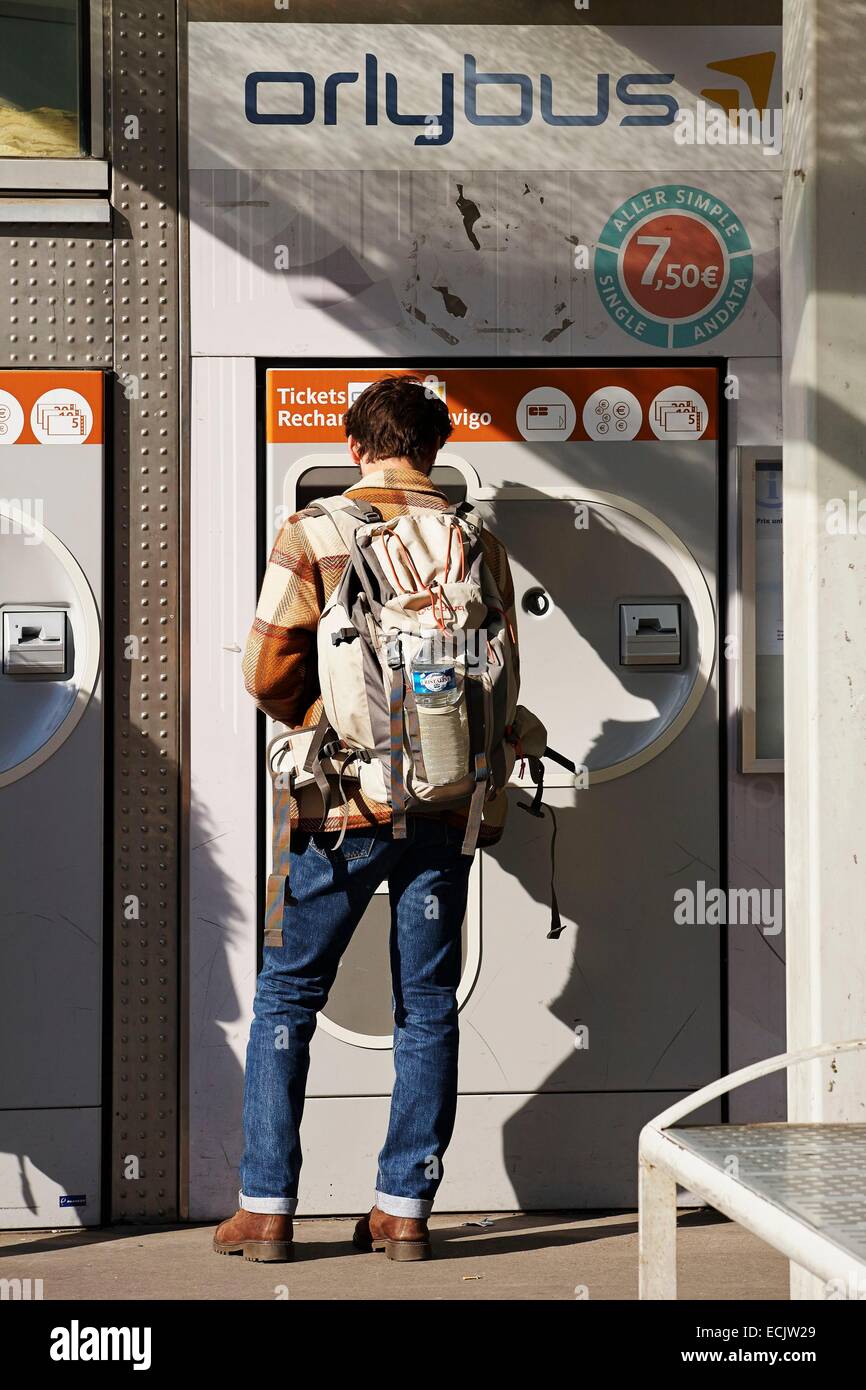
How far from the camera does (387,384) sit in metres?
3.22

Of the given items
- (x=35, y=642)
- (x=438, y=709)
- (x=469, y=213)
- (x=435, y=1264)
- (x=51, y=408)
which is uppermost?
(x=469, y=213)

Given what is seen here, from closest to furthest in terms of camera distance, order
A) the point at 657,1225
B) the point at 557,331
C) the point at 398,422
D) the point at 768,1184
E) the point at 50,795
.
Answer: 1. the point at 768,1184
2. the point at 657,1225
3. the point at 398,422
4. the point at 50,795
5. the point at 557,331

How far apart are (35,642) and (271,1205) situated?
1.44m

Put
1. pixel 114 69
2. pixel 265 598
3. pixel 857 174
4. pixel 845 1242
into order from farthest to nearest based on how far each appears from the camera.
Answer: pixel 114 69, pixel 265 598, pixel 857 174, pixel 845 1242

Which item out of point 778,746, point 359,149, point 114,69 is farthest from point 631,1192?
point 114,69

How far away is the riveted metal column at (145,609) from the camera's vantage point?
11.8 ft

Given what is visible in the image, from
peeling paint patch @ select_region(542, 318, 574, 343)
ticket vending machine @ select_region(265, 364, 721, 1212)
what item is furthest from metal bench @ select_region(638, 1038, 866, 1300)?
peeling paint patch @ select_region(542, 318, 574, 343)

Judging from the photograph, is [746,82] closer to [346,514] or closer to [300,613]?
[346,514]

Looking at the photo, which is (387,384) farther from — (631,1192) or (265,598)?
(631,1192)

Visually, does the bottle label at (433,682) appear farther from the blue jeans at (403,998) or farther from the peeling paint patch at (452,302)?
the peeling paint patch at (452,302)

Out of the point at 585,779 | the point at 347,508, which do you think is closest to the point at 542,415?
the point at 347,508

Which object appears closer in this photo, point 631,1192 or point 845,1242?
point 845,1242

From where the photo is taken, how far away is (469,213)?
368cm

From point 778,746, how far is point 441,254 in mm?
1497
